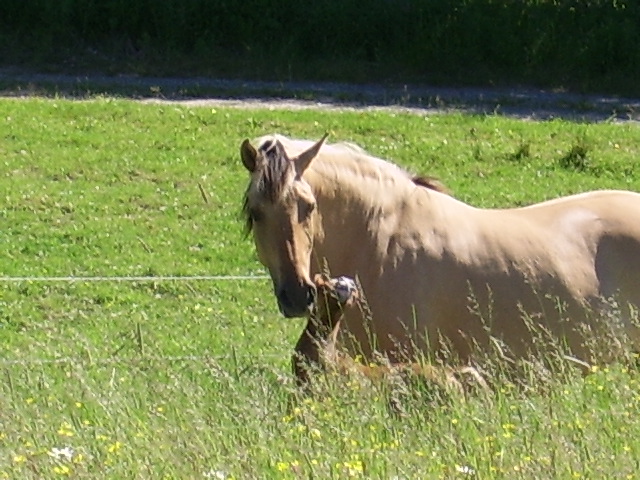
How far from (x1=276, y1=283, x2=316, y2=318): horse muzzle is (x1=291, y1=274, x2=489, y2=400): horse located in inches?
2.5

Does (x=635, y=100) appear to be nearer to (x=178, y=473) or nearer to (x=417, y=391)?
(x=417, y=391)

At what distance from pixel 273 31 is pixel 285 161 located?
15.6 metres

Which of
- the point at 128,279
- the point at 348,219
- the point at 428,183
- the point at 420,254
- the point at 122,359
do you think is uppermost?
the point at 428,183

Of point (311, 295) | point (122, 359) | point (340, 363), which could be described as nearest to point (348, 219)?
point (311, 295)

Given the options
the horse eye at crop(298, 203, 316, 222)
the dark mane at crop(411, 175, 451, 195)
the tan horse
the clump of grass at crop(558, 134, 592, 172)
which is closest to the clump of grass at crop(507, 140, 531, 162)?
the clump of grass at crop(558, 134, 592, 172)

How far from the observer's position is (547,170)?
14.2 m

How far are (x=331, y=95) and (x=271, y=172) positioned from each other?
12.4 metres

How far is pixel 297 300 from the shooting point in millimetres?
6020

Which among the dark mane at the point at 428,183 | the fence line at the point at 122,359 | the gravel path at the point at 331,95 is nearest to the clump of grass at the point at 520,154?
the gravel path at the point at 331,95

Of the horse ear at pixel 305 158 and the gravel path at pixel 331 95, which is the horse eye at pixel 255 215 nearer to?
the horse ear at pixel 305 158

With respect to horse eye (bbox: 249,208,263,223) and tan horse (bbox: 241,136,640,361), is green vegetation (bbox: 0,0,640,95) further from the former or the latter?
horse eye (bbox: 249,208,263,223)

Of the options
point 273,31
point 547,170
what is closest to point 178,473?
point 547,170

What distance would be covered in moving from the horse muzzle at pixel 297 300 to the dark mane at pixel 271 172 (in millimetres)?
426

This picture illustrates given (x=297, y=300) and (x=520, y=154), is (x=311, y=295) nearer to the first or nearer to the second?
(x=297, y=300)
